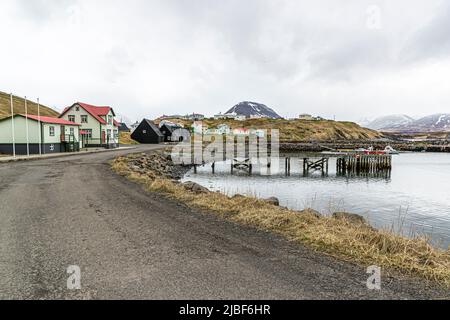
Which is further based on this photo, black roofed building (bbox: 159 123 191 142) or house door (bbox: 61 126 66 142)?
black roofed building (bbox: 159 123 191 142)

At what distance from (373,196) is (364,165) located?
20318 millimetres

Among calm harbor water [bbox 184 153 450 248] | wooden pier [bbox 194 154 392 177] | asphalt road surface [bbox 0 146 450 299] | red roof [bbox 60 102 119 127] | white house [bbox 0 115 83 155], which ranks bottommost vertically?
calm harbor water [bbox 184 153 450 248]

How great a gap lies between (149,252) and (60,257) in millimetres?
1693

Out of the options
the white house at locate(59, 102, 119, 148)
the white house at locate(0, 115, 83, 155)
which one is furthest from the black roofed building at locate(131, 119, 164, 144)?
the white house at locate(0, 115, 83, 155)

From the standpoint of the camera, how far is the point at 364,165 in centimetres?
4300

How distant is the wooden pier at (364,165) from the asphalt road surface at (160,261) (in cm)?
3720

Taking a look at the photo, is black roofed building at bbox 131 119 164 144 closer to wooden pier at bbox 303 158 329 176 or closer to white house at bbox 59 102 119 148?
white house at bbox 59 102 119 148

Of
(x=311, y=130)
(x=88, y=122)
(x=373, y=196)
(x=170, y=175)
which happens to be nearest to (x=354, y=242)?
(x=373, y=196)

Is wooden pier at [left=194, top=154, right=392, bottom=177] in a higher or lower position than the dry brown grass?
lower

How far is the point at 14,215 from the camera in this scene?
29.1 feet

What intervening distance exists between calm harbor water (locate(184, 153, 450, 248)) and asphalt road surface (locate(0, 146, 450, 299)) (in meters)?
4.97

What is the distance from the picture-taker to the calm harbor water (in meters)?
15.7

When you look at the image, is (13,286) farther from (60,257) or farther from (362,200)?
(362,200)
